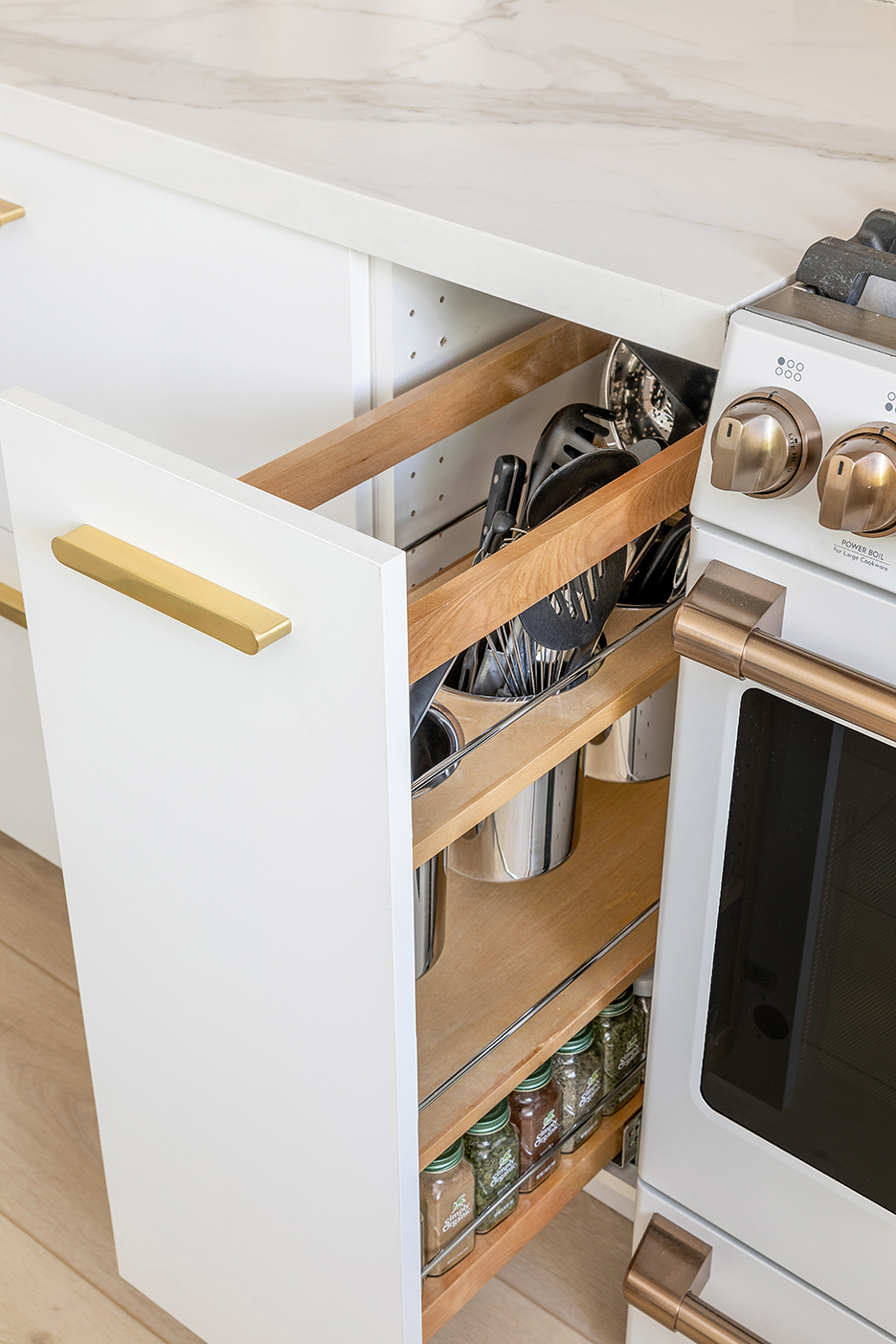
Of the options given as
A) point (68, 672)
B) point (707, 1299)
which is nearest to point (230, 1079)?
point (68, 672)

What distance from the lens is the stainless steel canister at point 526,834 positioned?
951mm

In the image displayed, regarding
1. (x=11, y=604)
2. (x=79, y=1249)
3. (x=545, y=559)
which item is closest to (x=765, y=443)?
(x=545, y=559)

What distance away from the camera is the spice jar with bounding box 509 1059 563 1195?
97 centimetres

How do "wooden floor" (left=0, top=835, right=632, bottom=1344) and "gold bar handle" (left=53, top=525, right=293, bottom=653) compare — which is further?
"wooden floor" (left=0, top=835, right=632, bottom=1344)

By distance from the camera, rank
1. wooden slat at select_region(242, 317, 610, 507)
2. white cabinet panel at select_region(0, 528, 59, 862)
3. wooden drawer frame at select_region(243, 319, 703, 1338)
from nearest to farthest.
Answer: wooden drawer frame at select_region(243, 319, 703, 1338)
wooden slat at select_region(242, 317, 610, 507)
white cabinet panel at select_region(0, 528, 59, 862)

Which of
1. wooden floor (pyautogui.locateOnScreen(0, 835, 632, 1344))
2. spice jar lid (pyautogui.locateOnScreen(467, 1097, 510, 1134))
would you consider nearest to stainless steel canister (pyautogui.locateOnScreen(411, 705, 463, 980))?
spice jar lid (pyautogui.locateOnScreen(467, 1097, 510, 1134))

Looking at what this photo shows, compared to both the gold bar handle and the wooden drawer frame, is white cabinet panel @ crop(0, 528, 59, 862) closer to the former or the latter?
the wooden drawer frame

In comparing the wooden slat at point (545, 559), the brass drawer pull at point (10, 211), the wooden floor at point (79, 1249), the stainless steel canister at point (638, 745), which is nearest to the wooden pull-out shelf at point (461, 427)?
the wooden slat at point (545, 559)

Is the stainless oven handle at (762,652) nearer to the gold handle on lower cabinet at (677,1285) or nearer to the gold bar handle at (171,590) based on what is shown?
the gold bar handle at (171,590)

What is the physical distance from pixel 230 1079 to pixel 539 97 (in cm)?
73

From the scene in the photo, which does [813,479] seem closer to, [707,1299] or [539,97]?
[539,97]

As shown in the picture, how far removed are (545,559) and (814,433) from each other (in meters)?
0.15

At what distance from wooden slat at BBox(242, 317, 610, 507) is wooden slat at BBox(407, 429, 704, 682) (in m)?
0.16

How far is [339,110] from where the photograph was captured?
94cm
